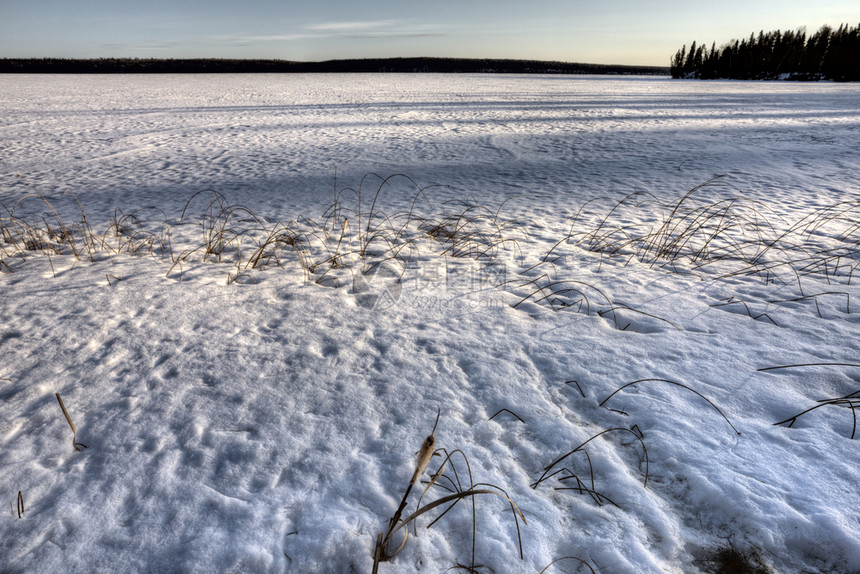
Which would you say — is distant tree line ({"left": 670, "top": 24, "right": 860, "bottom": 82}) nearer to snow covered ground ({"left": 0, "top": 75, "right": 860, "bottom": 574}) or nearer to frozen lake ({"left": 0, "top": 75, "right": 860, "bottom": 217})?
frozen lake ({"left": 0, "top": 75, "right": 860, "bottom": 217})

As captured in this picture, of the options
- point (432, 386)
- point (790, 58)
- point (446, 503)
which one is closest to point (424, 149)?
point (432, 386)

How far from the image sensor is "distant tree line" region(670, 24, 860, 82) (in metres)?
34.5

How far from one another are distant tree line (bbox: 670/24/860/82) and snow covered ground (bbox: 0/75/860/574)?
1702 inches

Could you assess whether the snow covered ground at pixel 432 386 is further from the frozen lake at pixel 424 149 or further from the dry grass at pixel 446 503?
the frozen lake at pixel 424 149

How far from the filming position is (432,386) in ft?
7.24

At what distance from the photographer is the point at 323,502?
1542 mm

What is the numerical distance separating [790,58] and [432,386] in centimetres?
5042

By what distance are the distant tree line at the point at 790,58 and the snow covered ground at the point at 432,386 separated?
4324 cm

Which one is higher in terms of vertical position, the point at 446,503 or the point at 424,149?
the point at 424,149

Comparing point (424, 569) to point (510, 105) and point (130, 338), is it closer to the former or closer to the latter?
point (130, 338)

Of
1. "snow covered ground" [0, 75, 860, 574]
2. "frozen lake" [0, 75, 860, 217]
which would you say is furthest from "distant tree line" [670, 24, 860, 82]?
"snow covered ground" [0, 75, 860, 574]

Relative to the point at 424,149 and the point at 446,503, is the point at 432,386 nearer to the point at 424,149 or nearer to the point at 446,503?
the point at 446,503

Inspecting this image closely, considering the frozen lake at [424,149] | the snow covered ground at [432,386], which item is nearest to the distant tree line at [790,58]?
the frozen lake at [424,149]

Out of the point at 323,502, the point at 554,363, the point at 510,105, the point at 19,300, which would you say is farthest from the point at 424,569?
the point at 510,105
